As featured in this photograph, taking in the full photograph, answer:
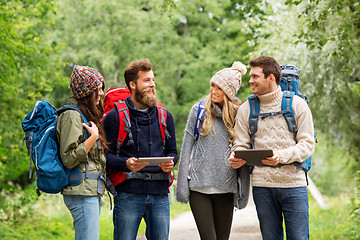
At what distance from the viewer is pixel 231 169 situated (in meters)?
4.46

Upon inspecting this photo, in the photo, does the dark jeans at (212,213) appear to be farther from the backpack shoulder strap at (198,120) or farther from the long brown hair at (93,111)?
the long brown hair at (93,111)

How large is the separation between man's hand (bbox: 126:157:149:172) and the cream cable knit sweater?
0.90 metres

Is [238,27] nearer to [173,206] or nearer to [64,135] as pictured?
[173,206]

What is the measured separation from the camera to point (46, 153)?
147 inches

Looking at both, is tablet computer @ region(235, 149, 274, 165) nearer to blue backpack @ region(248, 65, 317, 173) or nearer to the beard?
blue backpack @ region(248, 65, 317, 173)

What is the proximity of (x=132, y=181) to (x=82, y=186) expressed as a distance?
0.49 metres

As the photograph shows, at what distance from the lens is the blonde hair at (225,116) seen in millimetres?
4504

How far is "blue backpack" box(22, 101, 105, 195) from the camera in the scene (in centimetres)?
371

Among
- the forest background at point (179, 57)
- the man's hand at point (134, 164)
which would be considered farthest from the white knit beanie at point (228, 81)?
the forest background at point (179, 57)

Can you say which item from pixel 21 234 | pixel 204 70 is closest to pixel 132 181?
pixel 21 234

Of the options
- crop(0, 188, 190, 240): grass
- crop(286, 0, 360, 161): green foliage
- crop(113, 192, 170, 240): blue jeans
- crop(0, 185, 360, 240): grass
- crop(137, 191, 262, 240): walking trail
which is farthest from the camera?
crop(286, 0, 360, 161): green foliage

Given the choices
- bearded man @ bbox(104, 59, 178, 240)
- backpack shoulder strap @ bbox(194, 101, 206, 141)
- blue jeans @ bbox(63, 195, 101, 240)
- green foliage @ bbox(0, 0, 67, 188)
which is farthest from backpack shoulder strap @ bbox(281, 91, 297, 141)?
green foliage @ bbox(0, 0, 67, 188)

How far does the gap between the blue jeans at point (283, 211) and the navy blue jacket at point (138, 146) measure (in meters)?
0.87

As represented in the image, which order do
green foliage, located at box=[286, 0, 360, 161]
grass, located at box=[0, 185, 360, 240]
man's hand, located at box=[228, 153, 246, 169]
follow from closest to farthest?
man's hand, located at box=[228, 153, 246, 169] < grass, located at box=[0, 185, 360, 240] < green foliage, located at box=[286, 0, 360, 161]
